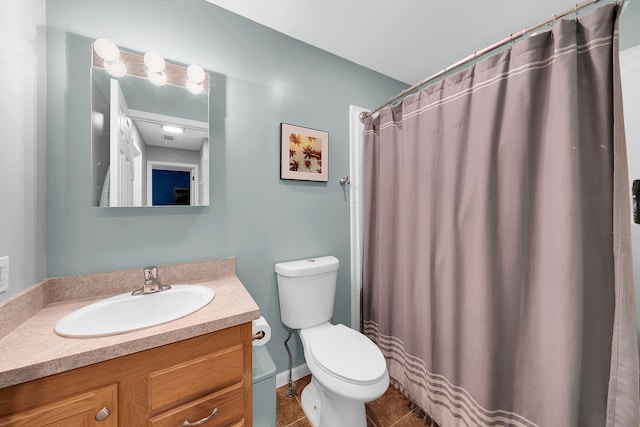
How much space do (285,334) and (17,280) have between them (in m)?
1.29

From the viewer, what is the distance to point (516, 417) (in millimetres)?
1020

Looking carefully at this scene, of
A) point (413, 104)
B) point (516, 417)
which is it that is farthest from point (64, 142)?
point (516, 417)

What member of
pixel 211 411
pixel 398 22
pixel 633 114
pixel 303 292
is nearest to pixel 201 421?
pixel 211 411

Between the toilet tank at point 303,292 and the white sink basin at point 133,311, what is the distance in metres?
0.50

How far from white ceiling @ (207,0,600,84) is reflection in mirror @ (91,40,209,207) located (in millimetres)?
568

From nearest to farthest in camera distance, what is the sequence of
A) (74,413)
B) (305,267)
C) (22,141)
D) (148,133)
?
(74,413) → (22,141) → (148,133) → (305,267)

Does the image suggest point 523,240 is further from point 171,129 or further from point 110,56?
point 110,56

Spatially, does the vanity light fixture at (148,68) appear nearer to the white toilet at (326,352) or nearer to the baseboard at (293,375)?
the white toilet at (326,352)

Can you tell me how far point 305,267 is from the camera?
149 centimetres

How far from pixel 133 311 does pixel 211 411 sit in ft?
1.79

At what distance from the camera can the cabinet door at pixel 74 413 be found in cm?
62

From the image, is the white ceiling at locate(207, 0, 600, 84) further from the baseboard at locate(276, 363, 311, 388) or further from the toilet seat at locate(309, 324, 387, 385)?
the baseboard at locate(276, 363, 311, 388)

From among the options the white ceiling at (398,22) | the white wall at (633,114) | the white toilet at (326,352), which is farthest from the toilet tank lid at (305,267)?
the white wall at (633,114)

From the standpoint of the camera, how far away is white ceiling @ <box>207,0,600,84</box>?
1.33 m
